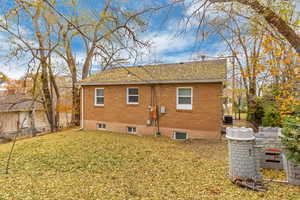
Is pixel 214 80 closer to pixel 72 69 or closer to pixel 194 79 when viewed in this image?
pixel 194 79

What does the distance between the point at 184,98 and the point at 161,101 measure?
1.31m

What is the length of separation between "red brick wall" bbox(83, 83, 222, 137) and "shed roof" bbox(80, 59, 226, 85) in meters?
0.36

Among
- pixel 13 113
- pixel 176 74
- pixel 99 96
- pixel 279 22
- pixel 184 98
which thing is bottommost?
pixel 13 113

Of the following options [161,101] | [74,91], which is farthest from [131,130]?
[74,91]

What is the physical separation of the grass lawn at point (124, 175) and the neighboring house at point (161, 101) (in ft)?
6.74

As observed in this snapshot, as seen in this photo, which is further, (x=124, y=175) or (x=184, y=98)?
(x=184, y=98)

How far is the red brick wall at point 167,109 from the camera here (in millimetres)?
7461

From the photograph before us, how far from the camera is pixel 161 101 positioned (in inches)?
336

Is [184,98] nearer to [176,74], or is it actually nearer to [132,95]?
[176,74]

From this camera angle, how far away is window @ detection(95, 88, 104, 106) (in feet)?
33.4

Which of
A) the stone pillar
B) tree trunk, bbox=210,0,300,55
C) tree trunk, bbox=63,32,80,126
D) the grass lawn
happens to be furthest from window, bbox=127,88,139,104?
tree trunk, bbox=63,32,80,126

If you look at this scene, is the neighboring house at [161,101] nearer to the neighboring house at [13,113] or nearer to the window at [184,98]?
the window at [184,98]

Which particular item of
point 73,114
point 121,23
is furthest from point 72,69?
point 121,23

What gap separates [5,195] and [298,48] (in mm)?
7312
